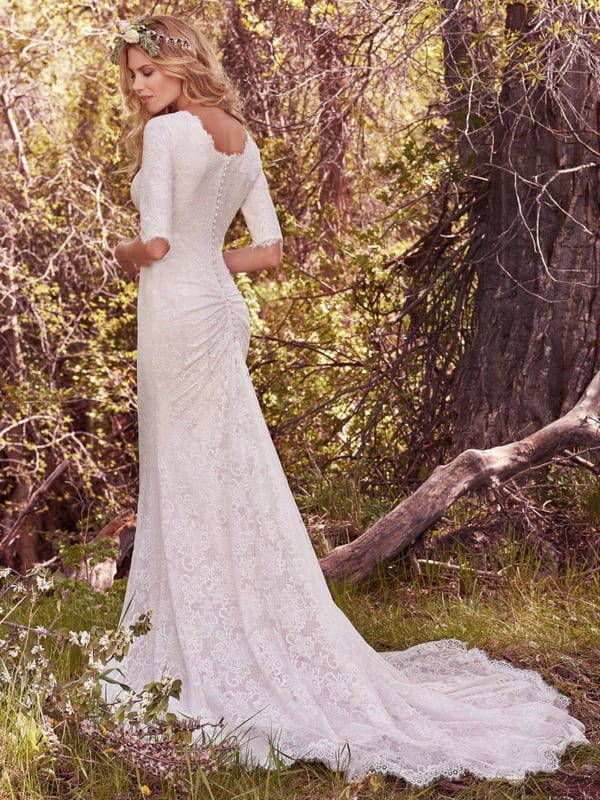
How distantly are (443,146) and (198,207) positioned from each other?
10.9 feet

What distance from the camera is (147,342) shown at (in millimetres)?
3248

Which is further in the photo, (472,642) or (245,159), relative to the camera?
(472,642)

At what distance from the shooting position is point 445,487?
437 cm

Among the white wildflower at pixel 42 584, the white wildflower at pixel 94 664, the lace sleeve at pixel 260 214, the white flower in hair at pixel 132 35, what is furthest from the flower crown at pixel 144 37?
the white wildflower at pixel 94 664

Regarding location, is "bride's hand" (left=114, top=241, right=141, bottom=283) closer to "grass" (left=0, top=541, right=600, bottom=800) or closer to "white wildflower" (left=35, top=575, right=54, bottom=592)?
"white wildflower" (left=35, top=575, right=54, bottom=592)

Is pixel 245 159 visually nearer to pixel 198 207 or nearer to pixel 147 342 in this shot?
pixel 198 207

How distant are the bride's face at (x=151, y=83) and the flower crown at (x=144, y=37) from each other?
0.03 metres

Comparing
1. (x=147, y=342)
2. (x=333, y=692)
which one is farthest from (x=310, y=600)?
(x=147, y=342)

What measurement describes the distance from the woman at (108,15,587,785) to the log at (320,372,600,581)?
1129mm

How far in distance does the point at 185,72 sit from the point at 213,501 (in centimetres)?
132

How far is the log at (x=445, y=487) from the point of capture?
4383mm

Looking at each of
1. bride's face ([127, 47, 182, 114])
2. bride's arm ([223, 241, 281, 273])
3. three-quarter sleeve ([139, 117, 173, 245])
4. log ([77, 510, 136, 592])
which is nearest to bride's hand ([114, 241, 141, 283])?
three-quarter sleeve ([139, 117, 173, 245])

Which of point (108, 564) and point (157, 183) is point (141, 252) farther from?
point (108, 564)

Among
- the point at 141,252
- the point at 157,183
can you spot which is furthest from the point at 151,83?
the point at 141,252
